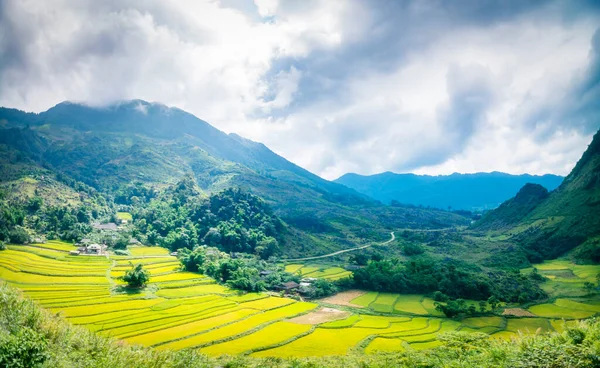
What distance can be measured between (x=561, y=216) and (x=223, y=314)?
392 ft

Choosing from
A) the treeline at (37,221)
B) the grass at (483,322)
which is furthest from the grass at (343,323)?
the treeline at (37,221)

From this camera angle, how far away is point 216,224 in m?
109

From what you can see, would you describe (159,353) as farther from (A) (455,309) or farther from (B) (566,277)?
(B) (566,277)

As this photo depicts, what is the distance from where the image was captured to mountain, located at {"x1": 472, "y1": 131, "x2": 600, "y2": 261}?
312ft

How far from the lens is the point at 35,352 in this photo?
65.5ft

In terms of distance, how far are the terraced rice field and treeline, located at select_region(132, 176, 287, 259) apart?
30.0m

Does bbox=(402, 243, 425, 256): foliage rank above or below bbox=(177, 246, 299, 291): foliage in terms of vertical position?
above

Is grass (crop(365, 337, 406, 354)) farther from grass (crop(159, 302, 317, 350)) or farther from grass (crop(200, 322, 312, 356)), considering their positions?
grass (crop(159, 302, 317, 350))

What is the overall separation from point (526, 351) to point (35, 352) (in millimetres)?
32642

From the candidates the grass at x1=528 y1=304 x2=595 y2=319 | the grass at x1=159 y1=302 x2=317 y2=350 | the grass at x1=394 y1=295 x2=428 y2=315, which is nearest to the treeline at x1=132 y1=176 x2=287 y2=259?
the grass at x1=159 y1=302 x2=317 y2=350

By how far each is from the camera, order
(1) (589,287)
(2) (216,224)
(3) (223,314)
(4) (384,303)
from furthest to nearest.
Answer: (2) (216,224), (1) (589,287), (4) (384,303), (3) (223,314)

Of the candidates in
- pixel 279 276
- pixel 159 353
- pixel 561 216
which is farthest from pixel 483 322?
pixel 561 216

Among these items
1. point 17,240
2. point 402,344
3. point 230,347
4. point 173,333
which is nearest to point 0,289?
point 173,333

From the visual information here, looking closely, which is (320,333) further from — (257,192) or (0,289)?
(257,192)
